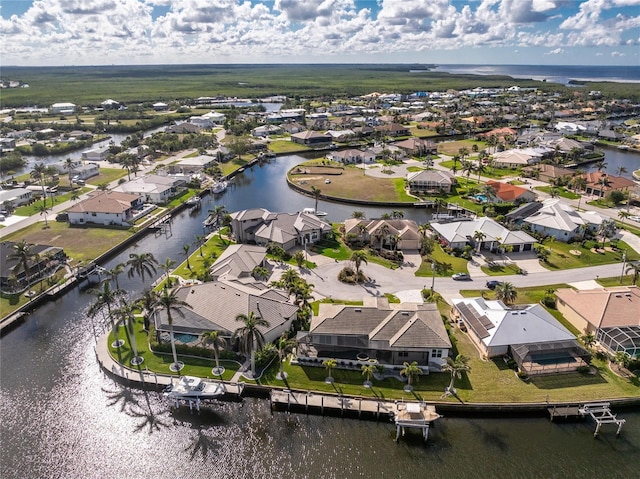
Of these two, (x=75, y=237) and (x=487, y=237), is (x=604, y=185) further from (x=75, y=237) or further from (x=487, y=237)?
(x=75, y=237)

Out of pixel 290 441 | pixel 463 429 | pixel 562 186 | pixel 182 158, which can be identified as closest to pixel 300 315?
pixel 290 441

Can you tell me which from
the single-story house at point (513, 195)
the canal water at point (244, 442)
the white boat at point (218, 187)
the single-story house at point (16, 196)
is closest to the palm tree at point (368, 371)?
the canal water at point (244, 442)

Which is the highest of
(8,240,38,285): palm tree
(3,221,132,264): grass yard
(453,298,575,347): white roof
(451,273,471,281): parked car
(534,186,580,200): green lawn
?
(8,240,38,285): palm tree

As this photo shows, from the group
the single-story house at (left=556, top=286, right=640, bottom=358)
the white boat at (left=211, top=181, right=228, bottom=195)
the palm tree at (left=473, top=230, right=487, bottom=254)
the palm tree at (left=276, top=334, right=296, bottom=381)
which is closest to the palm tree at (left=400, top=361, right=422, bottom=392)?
the palm tree at (left=276, top=334, right=296, bottom=381)

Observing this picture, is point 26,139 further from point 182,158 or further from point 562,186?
point 562,186

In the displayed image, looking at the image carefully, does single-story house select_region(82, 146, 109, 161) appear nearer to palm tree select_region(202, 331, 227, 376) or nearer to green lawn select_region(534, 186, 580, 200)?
palm tree select_region(202, 331, 227, 376)
